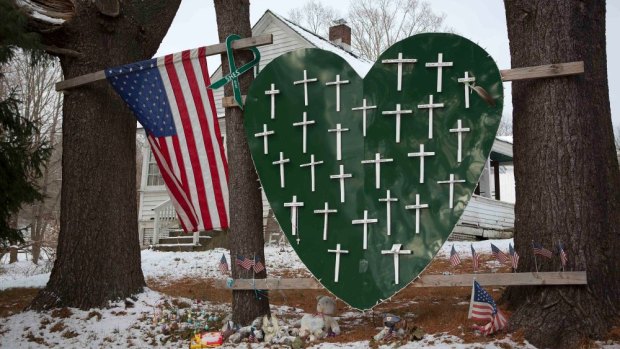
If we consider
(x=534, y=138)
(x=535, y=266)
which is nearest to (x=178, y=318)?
(x=535, y=266)

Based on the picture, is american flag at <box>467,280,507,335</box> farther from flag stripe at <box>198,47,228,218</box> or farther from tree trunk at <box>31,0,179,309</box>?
tree trunk at <box>31,0,179,309</box>

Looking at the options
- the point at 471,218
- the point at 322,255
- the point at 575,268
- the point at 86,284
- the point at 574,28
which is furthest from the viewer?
the point at 471,218

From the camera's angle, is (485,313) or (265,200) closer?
(485,313)

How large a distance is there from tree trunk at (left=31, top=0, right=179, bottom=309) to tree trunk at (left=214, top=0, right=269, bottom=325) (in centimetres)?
181

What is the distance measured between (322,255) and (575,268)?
7.38 feet

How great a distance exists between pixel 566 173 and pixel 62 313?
5.63 m

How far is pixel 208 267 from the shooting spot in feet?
36.6

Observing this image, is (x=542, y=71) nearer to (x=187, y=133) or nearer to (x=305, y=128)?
(x=305, y=128)

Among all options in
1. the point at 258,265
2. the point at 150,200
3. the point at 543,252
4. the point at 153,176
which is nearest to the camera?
the point at 543,252

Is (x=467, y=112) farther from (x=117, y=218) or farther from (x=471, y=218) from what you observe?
(x=471, y=218)

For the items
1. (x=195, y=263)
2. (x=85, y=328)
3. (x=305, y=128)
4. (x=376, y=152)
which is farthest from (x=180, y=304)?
(x=195, y=263)

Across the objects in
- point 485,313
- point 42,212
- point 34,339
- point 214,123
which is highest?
point 214,123

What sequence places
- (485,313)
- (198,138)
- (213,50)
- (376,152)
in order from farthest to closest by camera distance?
(198,138), (213,50), (376,152), (485,313)

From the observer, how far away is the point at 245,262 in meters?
5.91
